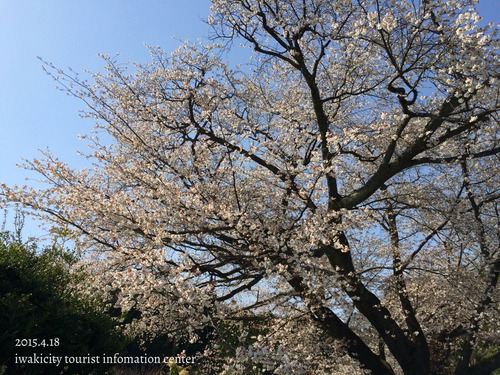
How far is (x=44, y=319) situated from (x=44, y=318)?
3cm

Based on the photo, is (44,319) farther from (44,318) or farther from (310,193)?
(310,193)

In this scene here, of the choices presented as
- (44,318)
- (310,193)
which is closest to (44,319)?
(44,318)

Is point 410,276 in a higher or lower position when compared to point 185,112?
lower

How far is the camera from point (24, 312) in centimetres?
502

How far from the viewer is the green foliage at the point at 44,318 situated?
4.95 metres

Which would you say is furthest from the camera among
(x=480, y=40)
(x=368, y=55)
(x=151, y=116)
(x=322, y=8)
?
(x=151, y=116)

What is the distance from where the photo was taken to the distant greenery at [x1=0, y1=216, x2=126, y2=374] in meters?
4.95

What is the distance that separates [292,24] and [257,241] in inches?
133

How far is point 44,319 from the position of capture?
5.21m

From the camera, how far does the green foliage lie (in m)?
4.95

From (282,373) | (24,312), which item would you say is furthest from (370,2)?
(24,312)

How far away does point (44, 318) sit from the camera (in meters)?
5.18

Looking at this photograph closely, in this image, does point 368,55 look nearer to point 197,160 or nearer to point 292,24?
point 292,24

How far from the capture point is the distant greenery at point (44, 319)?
4949mm
